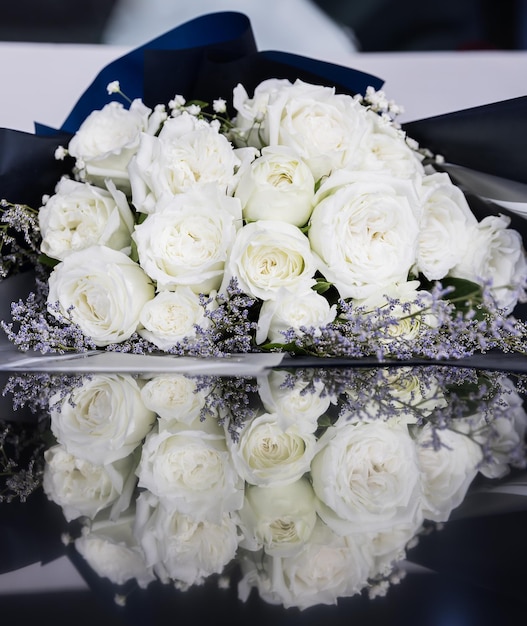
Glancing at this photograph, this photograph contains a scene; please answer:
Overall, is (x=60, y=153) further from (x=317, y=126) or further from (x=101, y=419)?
(x=101, y=419)

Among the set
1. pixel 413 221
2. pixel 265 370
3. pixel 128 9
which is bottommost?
pixel 265 370

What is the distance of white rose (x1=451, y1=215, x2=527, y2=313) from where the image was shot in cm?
114

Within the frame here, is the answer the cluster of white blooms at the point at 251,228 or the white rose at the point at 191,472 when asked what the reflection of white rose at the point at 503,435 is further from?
the cluster of white blooms at the point at 251,228

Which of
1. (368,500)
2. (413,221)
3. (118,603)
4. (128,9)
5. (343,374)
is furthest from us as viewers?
(128,9)

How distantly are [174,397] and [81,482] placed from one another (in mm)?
244

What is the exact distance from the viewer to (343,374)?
0.85 meters

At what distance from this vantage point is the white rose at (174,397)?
2.02ft

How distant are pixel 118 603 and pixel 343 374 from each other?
1.90 ft

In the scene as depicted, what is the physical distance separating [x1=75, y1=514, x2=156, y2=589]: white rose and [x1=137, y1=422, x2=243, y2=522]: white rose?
37 millimetres

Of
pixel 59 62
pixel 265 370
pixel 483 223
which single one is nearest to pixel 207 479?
pixel 265 370

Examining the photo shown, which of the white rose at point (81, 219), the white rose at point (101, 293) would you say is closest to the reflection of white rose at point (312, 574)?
the white rose at point (101, 293)

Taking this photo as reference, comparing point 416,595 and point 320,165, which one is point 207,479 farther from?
point 320,165

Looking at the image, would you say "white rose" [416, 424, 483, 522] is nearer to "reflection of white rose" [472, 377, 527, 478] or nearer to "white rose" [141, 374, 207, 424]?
"reflection of white rose" [472, 377, 527, 478]

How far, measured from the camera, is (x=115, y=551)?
34 cm
